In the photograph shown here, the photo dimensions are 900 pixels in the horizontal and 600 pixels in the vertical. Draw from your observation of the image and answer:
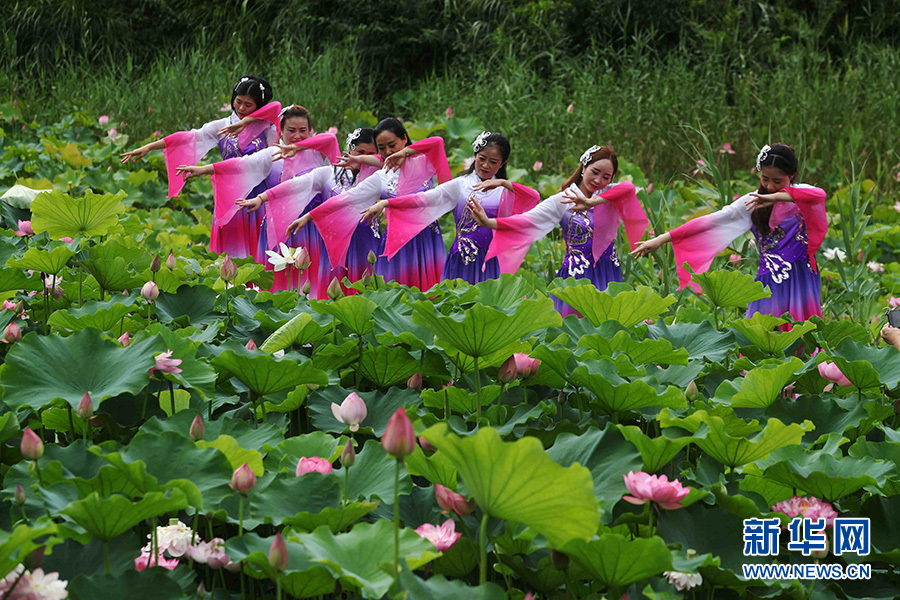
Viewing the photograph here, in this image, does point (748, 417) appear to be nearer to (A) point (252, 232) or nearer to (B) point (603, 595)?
(B) point (603, 595)

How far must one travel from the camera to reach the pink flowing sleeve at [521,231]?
354 centimetres

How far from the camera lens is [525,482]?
936 millimetres

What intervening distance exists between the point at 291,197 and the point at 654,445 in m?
3.48

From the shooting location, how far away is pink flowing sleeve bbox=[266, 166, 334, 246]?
14.4 ft

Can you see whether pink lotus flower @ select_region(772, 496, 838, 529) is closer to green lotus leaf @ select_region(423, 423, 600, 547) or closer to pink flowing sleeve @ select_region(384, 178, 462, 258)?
Answer: green lotus leaf @ select_region(423, 423, 600, 547)

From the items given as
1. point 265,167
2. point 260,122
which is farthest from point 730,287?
point 260,122

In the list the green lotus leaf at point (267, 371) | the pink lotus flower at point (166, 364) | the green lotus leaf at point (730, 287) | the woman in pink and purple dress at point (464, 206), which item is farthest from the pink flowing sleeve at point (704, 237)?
the pink lotus flower at point (166, 364)

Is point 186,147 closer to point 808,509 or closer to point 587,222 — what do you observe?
point 587,222

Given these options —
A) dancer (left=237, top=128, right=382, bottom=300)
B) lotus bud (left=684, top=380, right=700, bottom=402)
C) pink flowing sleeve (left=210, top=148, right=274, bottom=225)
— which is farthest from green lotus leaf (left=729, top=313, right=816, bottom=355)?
pink flowing sleeve (left=210, top=148, right=274, bottom=225)

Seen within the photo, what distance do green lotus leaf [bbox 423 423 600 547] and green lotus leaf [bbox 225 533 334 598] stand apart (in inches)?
8.2

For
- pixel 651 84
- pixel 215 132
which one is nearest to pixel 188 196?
pixel 215 132

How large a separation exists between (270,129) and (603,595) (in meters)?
4.26

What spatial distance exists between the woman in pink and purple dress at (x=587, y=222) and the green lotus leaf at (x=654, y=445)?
90.1 inches

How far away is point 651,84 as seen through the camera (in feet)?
24.7
